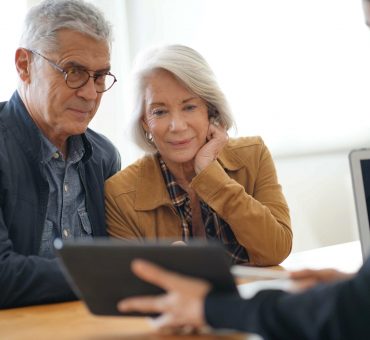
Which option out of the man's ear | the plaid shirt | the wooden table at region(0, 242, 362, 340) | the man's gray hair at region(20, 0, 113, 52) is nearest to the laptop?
the wooden table at region(0, 242, 362, 340)

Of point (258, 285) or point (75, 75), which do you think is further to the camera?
point (75, 75)

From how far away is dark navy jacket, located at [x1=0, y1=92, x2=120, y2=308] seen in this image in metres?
1.71

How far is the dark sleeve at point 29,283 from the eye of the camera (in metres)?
1.69

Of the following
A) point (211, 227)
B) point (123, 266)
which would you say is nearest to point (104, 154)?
point (211, 227)

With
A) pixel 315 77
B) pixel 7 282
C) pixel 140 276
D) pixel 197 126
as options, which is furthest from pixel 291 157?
pixel 140 276

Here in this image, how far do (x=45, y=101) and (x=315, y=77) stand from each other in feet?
7.17

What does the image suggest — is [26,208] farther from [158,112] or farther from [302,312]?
[302,312]

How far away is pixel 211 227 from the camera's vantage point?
2318 mm

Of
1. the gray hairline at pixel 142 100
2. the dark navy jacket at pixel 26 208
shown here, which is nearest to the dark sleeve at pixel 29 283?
the dark navy jacket at pixel 26 208

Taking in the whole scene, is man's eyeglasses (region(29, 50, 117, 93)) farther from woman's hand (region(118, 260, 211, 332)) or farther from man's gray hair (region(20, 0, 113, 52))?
woman's hand (region(118, 260, 211, 332))

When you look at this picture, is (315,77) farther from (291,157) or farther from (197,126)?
(197,126)

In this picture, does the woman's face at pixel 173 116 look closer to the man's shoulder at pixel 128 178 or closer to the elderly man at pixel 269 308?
the man's shoulder at pixel 128 178

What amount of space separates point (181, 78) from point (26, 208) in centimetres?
68

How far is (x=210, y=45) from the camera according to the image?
12.2ft
